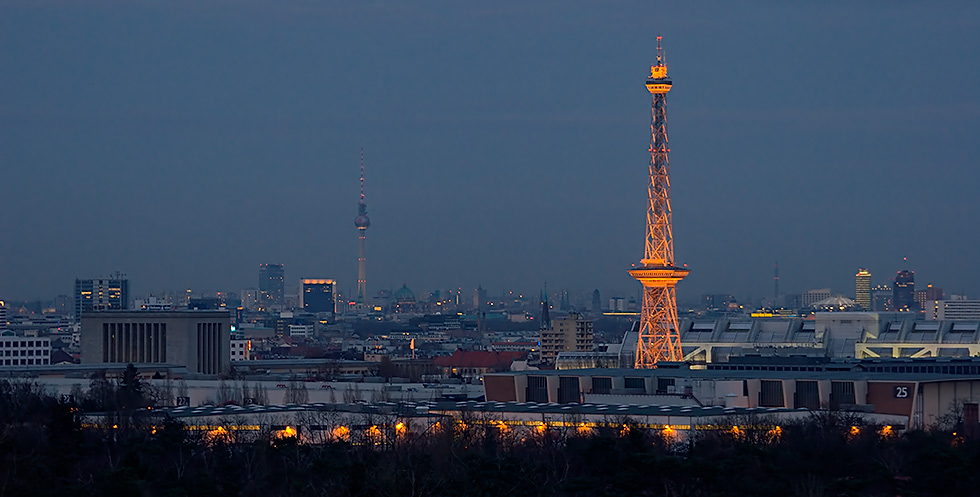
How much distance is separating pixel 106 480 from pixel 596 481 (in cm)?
1181

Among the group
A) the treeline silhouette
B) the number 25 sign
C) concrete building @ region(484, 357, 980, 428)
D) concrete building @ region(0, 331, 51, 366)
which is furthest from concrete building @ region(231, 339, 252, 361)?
the treeline silhouette

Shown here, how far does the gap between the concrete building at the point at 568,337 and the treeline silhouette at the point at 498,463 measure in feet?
296

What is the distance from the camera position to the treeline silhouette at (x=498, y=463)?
164 feet

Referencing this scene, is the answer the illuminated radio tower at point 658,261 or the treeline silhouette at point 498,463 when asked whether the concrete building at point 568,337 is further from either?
the treeline silhouette at point 498,463

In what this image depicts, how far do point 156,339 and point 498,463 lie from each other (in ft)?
235

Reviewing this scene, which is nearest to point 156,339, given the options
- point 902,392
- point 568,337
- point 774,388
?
point 568,337

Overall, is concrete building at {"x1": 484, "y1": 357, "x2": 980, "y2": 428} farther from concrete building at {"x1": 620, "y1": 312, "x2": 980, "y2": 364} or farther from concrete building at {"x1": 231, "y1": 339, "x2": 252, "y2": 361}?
concrete building at {"x1": 231, "y1": 339, "x2": 252, "y2": 361}

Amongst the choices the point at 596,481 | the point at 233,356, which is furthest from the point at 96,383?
the point at 233,356

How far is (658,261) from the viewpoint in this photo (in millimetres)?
102438

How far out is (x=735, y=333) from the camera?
11281 cm

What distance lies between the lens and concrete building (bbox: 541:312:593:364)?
157 meters

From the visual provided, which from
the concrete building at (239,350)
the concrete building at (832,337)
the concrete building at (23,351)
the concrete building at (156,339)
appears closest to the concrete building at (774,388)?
the concrete building at (832,337)

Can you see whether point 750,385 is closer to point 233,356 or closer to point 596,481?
point 596,481

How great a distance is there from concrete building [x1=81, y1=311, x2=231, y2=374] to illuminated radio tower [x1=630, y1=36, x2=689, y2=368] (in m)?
29.1
